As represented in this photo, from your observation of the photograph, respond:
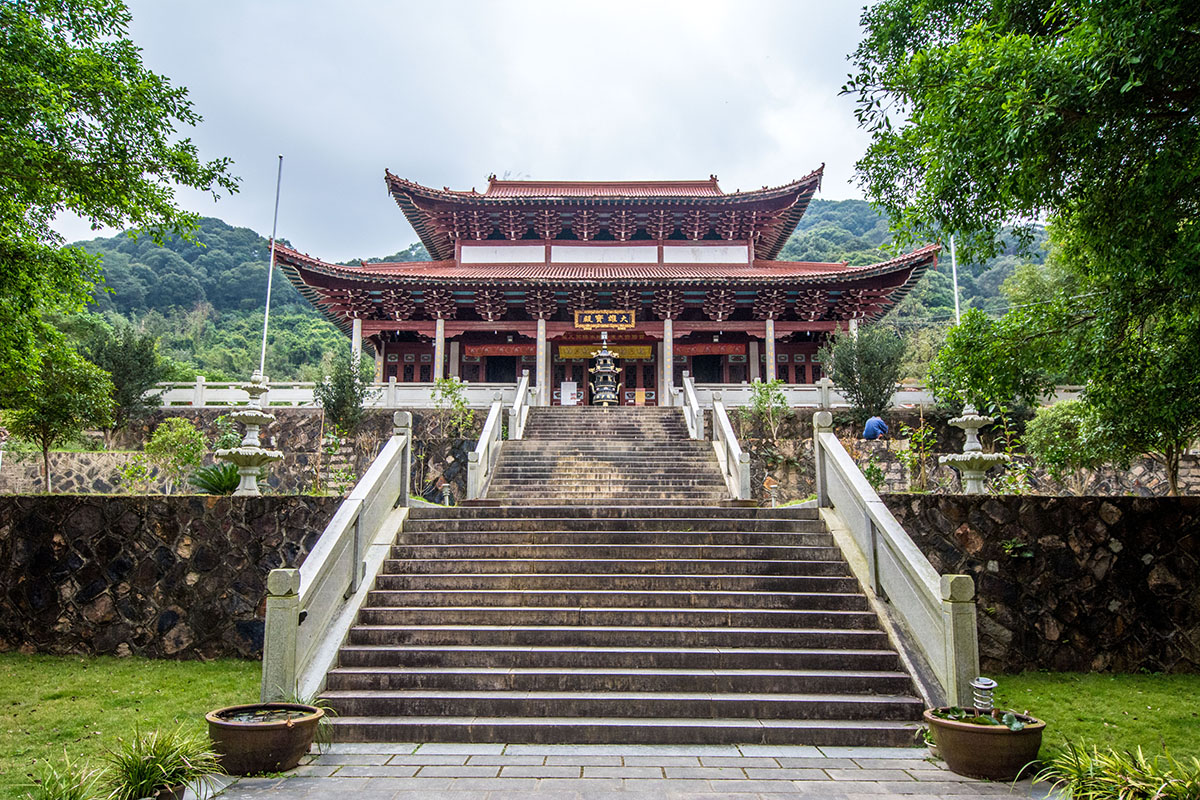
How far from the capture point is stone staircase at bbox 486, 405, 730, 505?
12.5 m

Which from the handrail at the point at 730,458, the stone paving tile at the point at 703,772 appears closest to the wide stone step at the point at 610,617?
the stone paving tile at the point at 703,772

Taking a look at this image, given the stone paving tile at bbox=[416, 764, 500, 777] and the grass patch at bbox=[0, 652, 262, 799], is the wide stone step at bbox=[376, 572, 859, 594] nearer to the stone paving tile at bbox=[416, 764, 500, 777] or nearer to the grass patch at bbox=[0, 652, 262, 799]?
the grass patch at bbox=[0, 652, 262, 799]

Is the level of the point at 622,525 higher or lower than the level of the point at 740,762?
higher

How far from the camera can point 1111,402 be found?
7270 millimetres

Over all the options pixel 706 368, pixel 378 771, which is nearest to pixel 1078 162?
pixel 378 771

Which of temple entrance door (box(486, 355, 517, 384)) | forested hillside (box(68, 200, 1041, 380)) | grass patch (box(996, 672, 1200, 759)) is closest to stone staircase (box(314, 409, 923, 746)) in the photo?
grass patch (box(996, 672, 1200, 759))

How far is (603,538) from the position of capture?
8562mm

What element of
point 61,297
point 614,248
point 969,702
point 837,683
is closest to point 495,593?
point 837,683

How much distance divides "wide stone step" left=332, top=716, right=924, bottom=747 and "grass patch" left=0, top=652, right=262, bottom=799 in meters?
1.59

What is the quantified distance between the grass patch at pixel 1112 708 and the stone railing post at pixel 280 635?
5.52 metres

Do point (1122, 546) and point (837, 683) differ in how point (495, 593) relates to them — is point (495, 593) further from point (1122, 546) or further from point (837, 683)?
point (1122, 546)

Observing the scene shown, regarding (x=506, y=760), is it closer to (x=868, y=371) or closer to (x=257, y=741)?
(x=257, y=741)

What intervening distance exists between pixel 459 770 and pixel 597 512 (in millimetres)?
4461

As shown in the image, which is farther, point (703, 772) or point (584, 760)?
point (584, 760)
